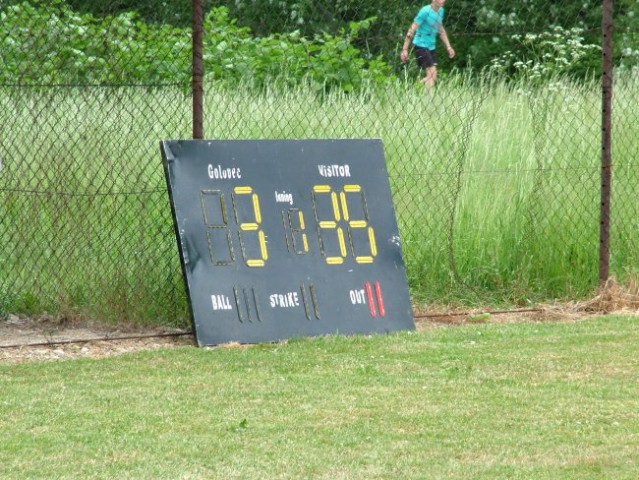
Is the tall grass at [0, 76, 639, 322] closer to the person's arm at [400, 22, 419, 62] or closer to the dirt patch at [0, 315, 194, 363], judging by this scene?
the dirt patch at [0, 315, 194, 363]

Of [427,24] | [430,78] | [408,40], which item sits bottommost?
[430,78]

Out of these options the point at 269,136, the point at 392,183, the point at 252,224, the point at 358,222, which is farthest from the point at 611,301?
the point at 269,136

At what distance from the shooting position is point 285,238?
7.95 m

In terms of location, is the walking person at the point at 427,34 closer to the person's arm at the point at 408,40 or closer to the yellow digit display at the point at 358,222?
the person's arm at the point at 408,40

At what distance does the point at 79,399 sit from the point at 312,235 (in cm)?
251

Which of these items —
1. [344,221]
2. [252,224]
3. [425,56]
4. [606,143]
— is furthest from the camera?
[425,56]

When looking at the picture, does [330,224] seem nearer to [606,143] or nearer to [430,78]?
[606,143]

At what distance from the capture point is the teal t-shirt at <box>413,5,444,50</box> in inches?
394

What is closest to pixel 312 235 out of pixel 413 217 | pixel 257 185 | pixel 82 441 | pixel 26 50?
pixel 257 185

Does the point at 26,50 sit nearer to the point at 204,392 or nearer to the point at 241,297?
the point at 241,297

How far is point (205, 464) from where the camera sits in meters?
4.84

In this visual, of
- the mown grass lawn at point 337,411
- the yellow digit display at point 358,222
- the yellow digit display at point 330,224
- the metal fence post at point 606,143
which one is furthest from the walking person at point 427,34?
the mown grass lawn at point 337,411

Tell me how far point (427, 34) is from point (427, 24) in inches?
5.3

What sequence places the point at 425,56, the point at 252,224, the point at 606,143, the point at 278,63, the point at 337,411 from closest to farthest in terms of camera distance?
the point at 337,411 → the point at 252,224 → the point at 606,143 → the point at 425,56 → the point at 278,63
